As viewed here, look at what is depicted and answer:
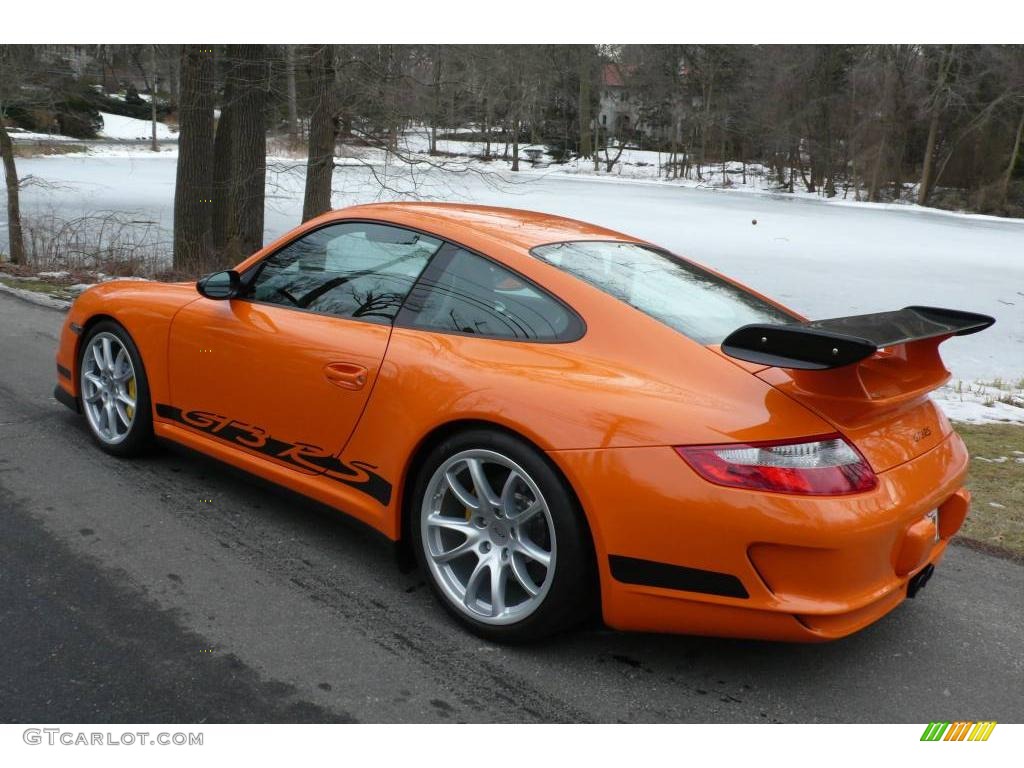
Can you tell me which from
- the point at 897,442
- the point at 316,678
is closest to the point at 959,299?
the point at 897,442

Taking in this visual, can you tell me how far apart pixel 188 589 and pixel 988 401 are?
21.2 ft

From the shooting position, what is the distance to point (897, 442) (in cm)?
289

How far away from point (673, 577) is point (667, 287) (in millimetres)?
1224

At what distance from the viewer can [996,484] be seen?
499cm

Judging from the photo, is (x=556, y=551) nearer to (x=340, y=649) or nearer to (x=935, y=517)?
(x=340, y=649)

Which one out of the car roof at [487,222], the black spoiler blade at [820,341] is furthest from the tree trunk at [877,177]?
the black spoiler blade at [820,341]

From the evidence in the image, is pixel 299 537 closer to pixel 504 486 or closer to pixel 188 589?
pixel 188 589

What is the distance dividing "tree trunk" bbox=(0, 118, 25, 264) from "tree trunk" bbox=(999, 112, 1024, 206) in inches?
1669

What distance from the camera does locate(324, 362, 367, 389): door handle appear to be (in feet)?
11.1

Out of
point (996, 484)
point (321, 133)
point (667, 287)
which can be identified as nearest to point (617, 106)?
point (321, 133)

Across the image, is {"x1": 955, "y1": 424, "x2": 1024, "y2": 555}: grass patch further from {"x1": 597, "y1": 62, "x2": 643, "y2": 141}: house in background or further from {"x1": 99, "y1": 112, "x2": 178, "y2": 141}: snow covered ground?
{"x1": 99, "y1": 112, "x2": 178, "y2": 141}: snow covered ground

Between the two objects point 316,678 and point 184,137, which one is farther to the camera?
point 184,137

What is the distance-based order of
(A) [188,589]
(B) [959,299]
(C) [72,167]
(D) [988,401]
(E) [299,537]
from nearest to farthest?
(A) [188,589]
(E) [299,537]
(D) [988,401]
(B) [959,299]
(C) [72,167]

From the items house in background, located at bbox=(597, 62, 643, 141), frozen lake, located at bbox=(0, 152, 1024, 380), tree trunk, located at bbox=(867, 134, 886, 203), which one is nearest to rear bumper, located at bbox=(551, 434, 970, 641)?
frozen lake, located at bbox=(0, 152, 1024, 380)
